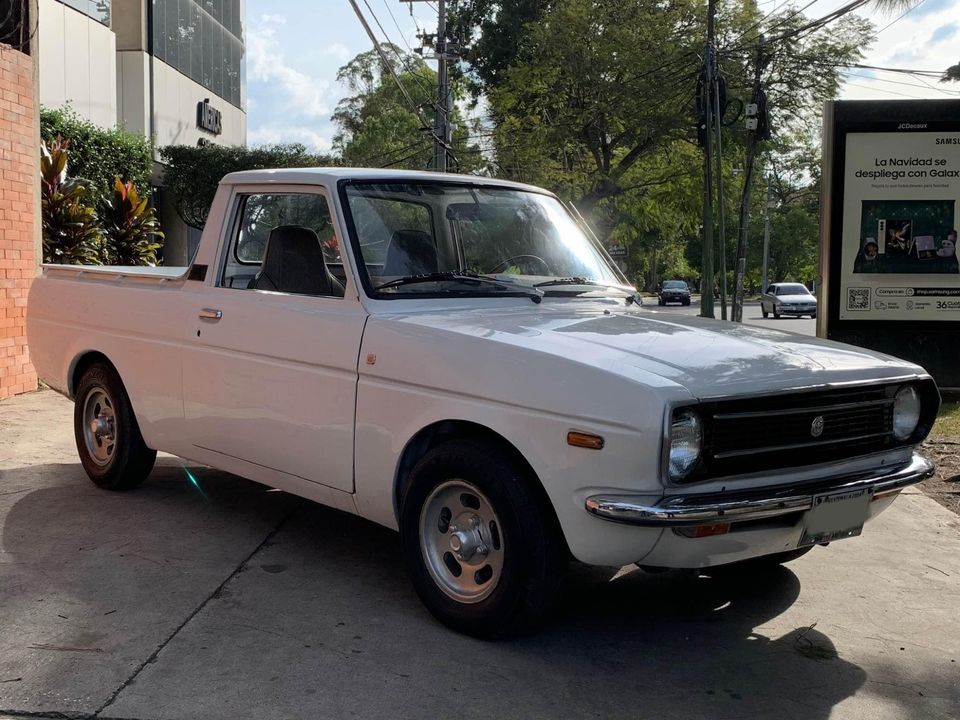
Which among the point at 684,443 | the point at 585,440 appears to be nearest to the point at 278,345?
the point at 585,440

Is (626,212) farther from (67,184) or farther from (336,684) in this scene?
(336,684)

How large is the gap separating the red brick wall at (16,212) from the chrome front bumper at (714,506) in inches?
302

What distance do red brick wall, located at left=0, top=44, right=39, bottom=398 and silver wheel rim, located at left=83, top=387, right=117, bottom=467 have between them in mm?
3750

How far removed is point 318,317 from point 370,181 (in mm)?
765

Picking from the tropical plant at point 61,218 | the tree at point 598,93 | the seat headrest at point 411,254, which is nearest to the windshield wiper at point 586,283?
the seat headrest at point 411,254

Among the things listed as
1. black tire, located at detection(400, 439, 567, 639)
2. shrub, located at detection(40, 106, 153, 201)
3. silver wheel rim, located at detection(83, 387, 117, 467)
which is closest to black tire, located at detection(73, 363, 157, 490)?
silver wheel rim, located at detection(83, 387, 117, 467)

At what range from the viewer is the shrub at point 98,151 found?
56.4 ft

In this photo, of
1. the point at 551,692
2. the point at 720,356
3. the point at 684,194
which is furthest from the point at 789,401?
the point at 684,194

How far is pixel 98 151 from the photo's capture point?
19469 mm

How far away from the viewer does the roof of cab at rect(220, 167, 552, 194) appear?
488 centimetres

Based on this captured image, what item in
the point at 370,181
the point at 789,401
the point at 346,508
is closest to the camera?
the point at 789,401

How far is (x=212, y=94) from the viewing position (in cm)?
3550

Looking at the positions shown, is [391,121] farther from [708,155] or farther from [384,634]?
[384,634]

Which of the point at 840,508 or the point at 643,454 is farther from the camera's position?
the point at 840,508
